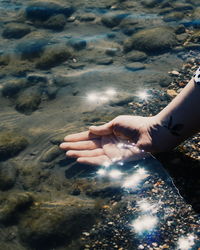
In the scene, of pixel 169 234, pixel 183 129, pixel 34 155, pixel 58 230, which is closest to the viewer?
pixel 169 234

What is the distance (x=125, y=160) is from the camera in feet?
14.2

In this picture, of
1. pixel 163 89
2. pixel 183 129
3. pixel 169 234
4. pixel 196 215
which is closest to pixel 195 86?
pixel 183 129

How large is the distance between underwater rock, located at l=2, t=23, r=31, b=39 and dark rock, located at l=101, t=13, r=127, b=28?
1976 millimetres

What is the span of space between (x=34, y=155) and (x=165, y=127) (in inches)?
78.6

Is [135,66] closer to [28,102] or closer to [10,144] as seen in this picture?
[28,102]

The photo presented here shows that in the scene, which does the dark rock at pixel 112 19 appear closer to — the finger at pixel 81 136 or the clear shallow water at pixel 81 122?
the clear shallow water at pixel 81 122

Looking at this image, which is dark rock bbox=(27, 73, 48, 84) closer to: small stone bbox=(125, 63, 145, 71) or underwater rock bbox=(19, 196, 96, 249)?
small stone bbox=(125, 63, 145, 71)

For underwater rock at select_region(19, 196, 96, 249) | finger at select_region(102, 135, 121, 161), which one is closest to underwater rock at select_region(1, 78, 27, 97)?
finger at select_region(102, 135, 121, 161)

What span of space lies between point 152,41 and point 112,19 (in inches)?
70.8

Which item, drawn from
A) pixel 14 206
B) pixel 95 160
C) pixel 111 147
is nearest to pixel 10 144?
pixel 14 206

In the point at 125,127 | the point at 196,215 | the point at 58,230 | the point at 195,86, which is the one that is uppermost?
the point at 195,86

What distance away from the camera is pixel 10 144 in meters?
4.84

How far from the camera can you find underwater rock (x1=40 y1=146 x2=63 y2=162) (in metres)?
4.70

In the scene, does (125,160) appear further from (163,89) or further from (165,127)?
(163,89)
